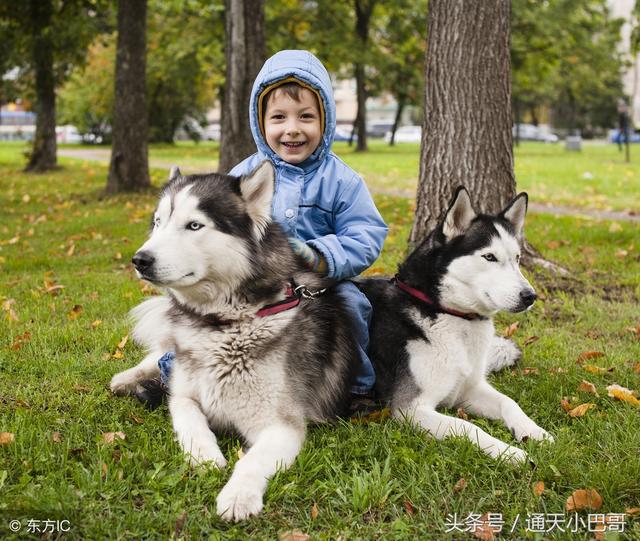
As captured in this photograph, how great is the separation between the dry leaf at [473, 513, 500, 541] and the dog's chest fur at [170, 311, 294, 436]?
1081 mm

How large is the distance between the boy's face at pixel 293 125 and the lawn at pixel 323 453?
1.68 m

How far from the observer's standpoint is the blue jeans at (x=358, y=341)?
3873 millimetres

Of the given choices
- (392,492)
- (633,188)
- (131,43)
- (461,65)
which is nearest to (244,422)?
(392,492)

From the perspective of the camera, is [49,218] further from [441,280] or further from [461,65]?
[441,280]

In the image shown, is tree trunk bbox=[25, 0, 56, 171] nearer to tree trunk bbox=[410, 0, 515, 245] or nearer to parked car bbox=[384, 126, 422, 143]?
tree trunk bbox=[410, 0, 515, 245]

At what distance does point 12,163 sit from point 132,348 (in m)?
23.7

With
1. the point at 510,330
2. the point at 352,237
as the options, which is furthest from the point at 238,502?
the point at 510,330

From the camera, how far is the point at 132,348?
16.6 ft

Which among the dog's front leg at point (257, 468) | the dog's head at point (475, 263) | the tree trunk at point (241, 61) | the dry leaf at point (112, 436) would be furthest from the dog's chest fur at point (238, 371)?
the tree trunk at point (241, 61)

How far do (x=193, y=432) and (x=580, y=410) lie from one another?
2202 mm

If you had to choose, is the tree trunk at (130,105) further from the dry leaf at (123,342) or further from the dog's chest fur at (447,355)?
the dog's chest fur at (447,355)

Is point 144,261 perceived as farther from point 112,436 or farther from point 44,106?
point 44,106

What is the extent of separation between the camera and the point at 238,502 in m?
2.74

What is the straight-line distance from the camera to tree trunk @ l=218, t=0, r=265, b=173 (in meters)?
9.95
